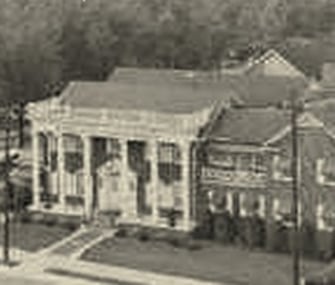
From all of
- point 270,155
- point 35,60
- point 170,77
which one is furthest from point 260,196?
point 35,60

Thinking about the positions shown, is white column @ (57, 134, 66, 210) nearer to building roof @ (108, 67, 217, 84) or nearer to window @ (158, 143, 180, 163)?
window @ (158, 143, 180, 163)

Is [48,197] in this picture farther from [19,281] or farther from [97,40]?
[97,40]

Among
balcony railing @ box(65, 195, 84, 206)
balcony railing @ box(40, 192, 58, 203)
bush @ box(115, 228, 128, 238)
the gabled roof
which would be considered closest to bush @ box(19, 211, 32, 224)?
balcony railing @ box(40, 192, 58, 203)

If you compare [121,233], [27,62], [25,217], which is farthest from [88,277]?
[27,62]

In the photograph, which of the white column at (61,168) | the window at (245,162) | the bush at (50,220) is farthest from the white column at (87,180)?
the window at (245,162)

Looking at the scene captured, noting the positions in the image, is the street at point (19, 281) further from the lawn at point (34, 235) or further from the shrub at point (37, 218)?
the shrub at point (37, 218)
